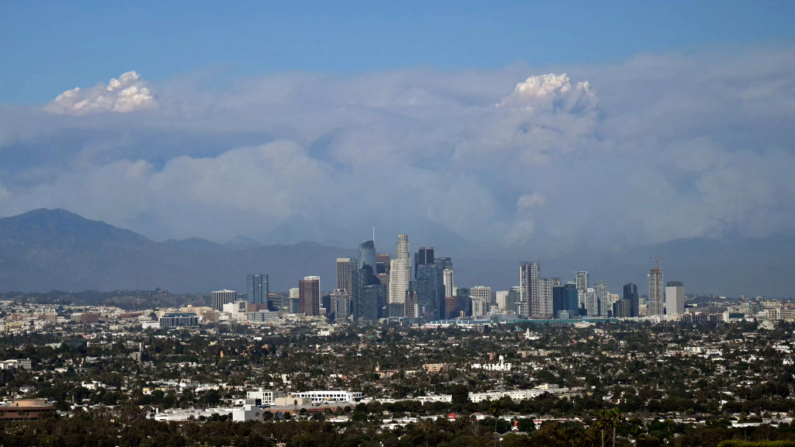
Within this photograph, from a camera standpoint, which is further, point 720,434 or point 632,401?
point 632,401

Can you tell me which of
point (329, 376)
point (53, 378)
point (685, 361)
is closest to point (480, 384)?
point (329, 376)

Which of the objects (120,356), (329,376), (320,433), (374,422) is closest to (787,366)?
(329,376)

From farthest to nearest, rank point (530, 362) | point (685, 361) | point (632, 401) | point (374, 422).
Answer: point (530, 362), point (685, 361), point (632, 401), point (374, 422)

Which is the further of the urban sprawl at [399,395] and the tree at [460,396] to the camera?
the tree at [460,396]

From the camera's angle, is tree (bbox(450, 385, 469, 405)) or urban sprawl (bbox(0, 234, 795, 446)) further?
tree (bbox(450, 385, 469, 405))

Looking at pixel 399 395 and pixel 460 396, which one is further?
pixel 399 395

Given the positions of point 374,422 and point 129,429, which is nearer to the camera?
point 129,429

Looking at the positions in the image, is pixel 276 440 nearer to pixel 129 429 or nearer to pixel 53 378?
pixel 129 429

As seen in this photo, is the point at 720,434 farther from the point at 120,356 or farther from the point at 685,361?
the point at 120,356

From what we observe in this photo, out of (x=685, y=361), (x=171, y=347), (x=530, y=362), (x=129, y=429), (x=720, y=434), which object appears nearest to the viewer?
(x=720, y=434)
